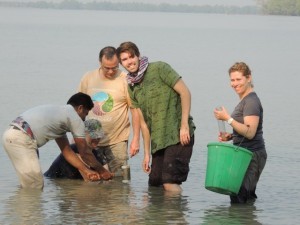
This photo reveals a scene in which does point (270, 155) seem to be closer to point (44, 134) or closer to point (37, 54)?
point (44, 134)

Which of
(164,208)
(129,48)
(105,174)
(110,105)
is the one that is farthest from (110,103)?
(164,208)

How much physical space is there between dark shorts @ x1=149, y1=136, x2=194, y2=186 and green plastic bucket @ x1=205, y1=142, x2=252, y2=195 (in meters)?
0.66

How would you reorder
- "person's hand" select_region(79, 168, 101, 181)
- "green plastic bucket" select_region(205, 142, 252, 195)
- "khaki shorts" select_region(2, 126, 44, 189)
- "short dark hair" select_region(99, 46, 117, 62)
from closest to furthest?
1. "green plastic bucket" select_region(205, 142, 252, 195)
2. "khaki shorts" select_region(2, 126, 44, 189)
3. "person's hand" select_region(79, 168, 101, 181)
4. "short dark hair" select_region(99, 46, 117, 62)

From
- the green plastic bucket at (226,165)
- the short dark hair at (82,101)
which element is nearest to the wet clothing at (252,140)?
the green plastic bucket at (226,165)

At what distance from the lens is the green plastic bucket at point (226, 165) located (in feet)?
33.8

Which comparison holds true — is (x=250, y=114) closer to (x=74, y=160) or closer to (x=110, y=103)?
(x=74, y=160)

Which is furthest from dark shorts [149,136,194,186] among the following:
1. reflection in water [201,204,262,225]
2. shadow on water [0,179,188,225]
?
reflection in water [201,204,262,225]

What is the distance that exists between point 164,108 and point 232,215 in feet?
4.13

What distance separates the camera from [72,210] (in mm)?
11000

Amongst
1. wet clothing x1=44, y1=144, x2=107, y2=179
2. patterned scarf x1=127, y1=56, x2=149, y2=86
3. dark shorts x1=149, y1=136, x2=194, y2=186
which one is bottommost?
wet clothing x1=44, y1=144, x2=107, y2=179

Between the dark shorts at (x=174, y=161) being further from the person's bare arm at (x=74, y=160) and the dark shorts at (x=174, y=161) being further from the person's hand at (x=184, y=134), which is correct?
the person's bare arm at (x=74, y=160)

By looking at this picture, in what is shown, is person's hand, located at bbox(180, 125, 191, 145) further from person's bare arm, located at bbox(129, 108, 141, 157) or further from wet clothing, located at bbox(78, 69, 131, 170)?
wet clothing, located at bbox(78, 69, 131, 170)

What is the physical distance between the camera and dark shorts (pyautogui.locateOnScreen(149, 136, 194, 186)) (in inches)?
436

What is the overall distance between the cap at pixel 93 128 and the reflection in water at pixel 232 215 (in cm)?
179
